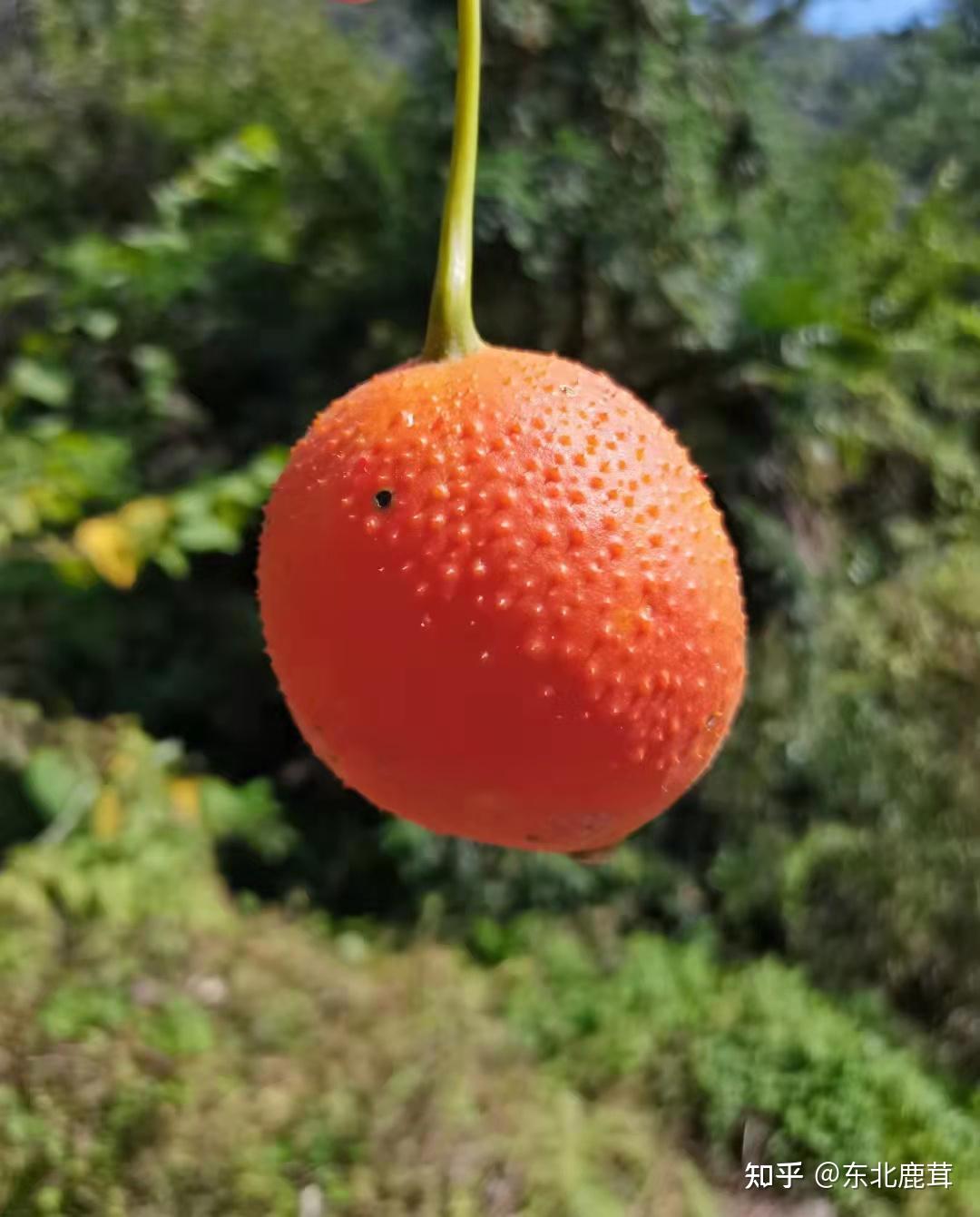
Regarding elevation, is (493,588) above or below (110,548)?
above

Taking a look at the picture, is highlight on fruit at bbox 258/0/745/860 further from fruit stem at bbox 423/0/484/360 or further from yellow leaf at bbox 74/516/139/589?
yellow leaf at bbox 74/516/139/589


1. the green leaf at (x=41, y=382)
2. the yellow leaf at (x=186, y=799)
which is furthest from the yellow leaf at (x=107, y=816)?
the green leaf at (x=41, y=382)

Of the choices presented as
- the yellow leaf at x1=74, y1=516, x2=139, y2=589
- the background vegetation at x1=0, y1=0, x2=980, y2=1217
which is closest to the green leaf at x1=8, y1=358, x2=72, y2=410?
the background vegetation at x1=0, y1=0, x2=980, y2=1217

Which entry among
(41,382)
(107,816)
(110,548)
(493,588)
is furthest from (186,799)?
(493,588)

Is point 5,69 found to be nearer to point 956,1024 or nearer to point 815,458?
point 815,458

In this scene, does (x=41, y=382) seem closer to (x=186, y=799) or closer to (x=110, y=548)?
(x=110, y=548)

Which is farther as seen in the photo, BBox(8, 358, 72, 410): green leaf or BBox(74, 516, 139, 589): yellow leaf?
BBox(8, 358, 72, 410): green leaf

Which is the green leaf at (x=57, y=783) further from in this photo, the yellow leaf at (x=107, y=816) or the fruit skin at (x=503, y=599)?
the fruit skin at (x=503, y=599)

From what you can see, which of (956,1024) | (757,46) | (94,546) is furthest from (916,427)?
(94,546)
